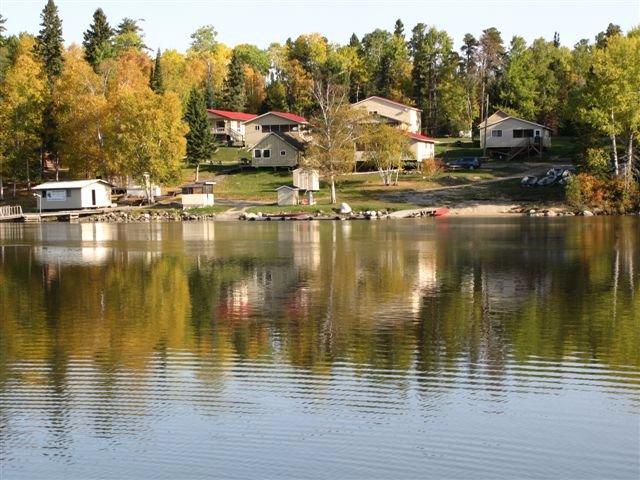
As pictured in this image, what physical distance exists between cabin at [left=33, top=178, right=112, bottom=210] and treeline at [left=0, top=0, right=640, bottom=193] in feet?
8.60

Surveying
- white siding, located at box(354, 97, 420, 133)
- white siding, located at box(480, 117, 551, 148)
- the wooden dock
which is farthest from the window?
the wooden dock

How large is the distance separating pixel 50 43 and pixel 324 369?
8981 cm

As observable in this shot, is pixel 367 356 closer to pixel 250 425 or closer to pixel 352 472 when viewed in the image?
pixel 250 425

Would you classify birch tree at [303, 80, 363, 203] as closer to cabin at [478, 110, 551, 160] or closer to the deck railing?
cabin at [478, 110, 551, 160]

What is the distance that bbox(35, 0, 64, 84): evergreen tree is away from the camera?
97.8m

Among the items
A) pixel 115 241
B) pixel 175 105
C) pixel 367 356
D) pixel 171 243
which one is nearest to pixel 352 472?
pixel 367 356

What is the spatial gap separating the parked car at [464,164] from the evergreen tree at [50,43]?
43.8 m

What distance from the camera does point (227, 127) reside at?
4449 inches

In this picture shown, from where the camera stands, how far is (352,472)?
13.0m

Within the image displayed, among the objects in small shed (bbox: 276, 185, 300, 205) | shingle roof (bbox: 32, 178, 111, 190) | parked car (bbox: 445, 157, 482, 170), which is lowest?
small shed (bbox: 276, 185, 300, 205)

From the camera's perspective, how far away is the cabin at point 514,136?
9531 cm

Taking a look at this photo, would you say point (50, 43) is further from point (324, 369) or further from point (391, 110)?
point (324, 369)

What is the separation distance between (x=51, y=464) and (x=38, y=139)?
79297 millimetres

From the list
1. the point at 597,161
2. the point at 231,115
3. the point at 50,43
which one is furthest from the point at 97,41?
the point at 597,161
